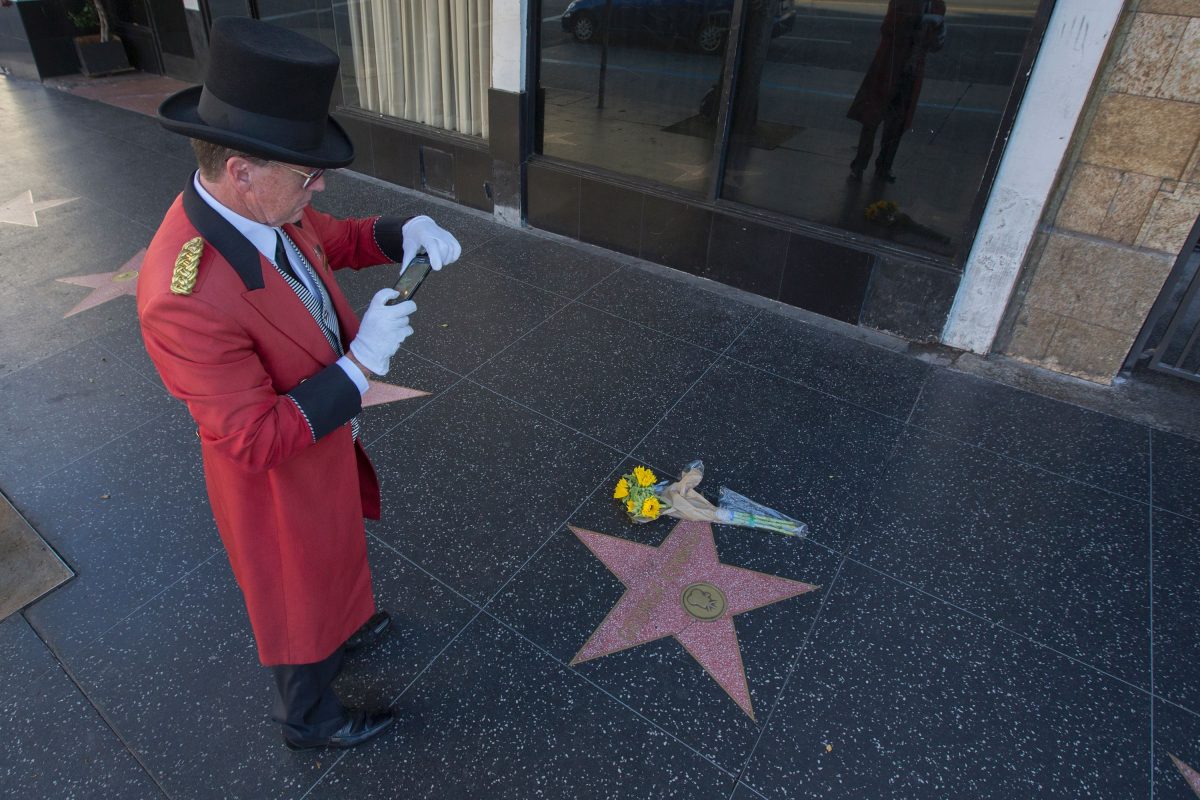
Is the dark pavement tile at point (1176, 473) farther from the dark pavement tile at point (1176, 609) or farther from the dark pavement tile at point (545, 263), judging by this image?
the dark pavement tile at point (545, 263)

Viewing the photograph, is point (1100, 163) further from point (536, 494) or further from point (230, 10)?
point (230, 10)

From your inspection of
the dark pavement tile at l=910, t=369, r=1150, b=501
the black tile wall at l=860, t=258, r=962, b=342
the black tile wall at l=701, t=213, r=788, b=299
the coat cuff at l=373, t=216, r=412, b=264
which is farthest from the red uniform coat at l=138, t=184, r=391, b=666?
the black tile wall at l=860, t=258, r=962, b=342

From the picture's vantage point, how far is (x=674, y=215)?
5.36m

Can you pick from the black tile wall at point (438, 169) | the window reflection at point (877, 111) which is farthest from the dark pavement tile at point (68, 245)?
the window reflection at point (877, 111)

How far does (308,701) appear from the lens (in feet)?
7.48

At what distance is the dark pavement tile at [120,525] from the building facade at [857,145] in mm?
3495

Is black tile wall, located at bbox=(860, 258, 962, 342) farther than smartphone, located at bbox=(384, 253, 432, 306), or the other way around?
black tile wall, located at bbox=(860, 258, 962, 342)

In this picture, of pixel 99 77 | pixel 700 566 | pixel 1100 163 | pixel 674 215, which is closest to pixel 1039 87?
pixel 1100 163

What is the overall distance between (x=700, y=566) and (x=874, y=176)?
296cm

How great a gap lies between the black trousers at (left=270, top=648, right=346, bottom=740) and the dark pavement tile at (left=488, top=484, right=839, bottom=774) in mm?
718

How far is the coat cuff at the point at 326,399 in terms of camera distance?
70.7 inches

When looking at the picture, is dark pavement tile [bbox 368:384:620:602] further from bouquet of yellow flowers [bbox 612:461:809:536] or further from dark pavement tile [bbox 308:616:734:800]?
dark pavement tile [bbox 308:616:734:800]

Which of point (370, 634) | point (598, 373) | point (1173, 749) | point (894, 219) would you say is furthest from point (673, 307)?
point (1173, 749)

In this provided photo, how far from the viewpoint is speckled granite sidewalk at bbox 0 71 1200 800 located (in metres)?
2.44
